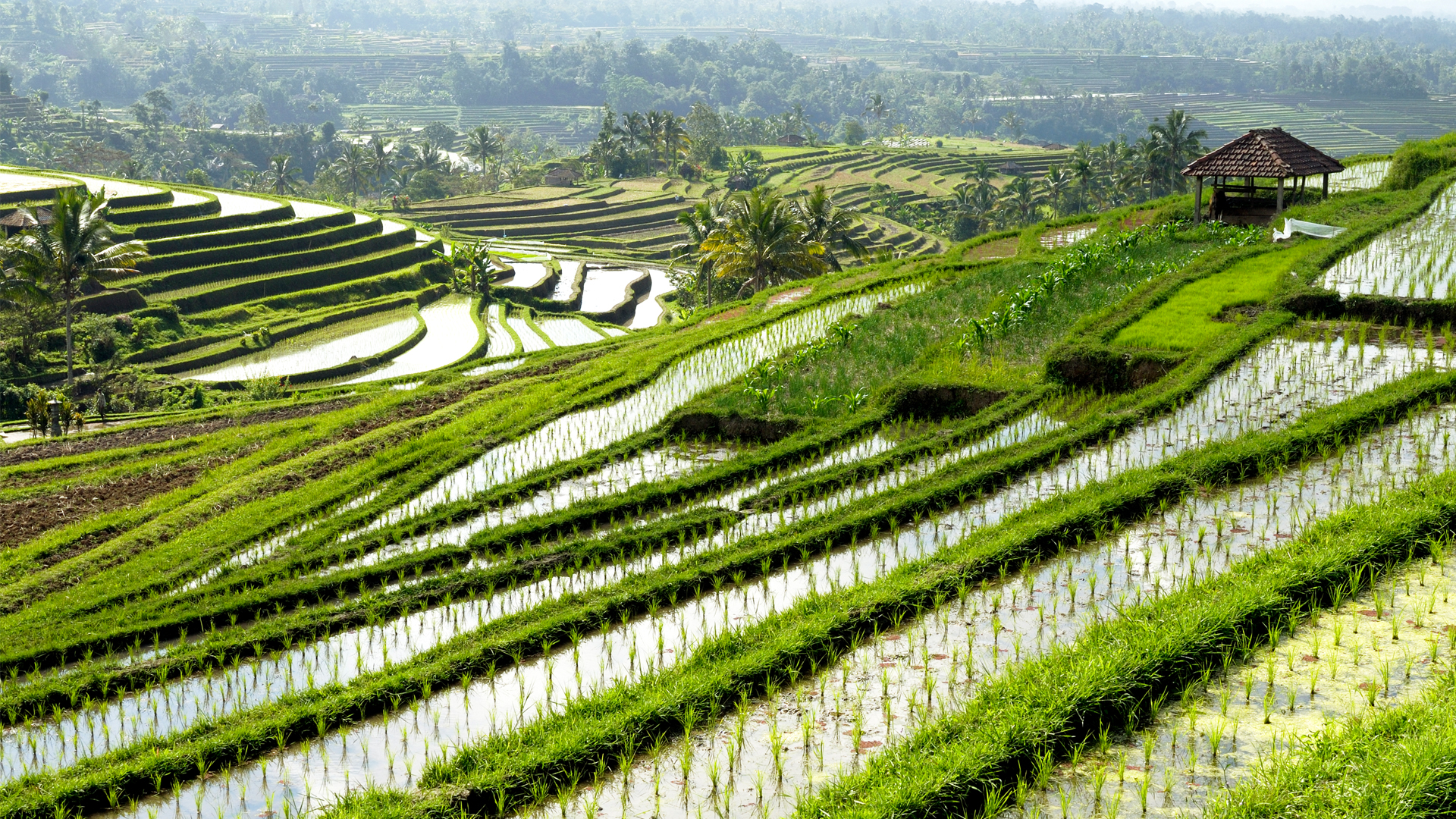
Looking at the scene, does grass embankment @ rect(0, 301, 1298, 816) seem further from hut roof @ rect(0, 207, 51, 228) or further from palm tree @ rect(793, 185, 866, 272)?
hut roof @ rect(0, 207, 51, 228)

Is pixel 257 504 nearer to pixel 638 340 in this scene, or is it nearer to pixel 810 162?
pixel 638 340

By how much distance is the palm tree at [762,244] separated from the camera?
26.2 m

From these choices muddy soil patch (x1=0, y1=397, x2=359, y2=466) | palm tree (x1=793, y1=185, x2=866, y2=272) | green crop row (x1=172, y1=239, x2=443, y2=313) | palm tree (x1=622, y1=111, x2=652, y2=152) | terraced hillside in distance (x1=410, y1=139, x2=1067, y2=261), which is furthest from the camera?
palm tree (x1=622, y1=111, x2=652, y2=152)

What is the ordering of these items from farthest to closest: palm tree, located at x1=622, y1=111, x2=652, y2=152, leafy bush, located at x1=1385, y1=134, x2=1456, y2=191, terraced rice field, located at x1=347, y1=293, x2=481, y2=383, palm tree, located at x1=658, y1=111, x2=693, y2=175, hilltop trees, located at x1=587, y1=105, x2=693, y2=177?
palm tree, located at x1=622, y1=111, x2=652, y2=152 < hilltop trees, located at x1=587, y1=105, x2=693, y2=177 < palm tree, located at x1=658, y1=111, x2=693, y2=175 < terraced rice field, located at x1=347, y1=293, x2=481, y2=383 < leafy bush, located at x1=1385, y1=134, x2=1456, y2=191

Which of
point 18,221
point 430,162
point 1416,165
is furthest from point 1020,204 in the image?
point 430,162

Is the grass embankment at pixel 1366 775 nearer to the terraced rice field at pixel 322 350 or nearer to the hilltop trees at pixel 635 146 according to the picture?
the terraced rice field at pixel 322 350

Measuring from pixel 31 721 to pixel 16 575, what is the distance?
4226mm

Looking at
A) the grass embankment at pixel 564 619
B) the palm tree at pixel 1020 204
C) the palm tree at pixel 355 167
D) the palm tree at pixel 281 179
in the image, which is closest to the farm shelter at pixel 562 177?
the palm tree at pixel 355 167

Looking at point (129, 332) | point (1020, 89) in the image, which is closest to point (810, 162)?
point (129, 332)

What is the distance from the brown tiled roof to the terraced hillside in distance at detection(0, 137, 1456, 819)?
107 centimetres

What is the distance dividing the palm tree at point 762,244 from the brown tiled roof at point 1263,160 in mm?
9026

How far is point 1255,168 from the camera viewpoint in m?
19.9

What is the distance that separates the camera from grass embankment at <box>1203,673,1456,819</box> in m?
4.68

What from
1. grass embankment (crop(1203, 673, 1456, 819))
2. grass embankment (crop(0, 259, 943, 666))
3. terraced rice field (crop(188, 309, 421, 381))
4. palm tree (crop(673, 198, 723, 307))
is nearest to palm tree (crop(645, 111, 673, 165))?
palm tree (crop(673, 198, 723, 307))
